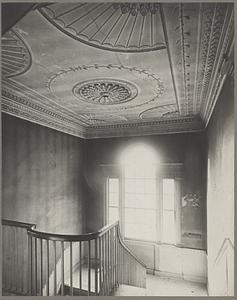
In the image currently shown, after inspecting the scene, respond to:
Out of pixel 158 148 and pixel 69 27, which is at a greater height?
pixel 69 27

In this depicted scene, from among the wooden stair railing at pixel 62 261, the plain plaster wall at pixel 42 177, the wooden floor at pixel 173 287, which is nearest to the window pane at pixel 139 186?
the plain plaster wall at pixel 42 177

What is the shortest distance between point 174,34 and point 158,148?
422 cm

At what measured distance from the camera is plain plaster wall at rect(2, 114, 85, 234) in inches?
152

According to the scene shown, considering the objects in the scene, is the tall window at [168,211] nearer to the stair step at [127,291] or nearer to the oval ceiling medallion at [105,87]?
the oval ceiling medallion at [105,87]

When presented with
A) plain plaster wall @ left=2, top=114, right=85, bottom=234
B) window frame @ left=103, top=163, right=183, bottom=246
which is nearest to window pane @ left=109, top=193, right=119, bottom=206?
window frame @ left=103, top=163, right=183, bottom=246

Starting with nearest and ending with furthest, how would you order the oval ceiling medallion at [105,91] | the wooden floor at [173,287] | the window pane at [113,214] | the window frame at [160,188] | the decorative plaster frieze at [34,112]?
the oval ceiling medallion at [105,91] < the decorative plaster frieze at [34,112] < the wooden floor at [173,287] < the window frame at [160,188] < the window pane at [113,214]

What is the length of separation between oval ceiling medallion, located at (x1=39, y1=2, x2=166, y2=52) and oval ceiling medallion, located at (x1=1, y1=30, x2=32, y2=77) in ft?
1.67

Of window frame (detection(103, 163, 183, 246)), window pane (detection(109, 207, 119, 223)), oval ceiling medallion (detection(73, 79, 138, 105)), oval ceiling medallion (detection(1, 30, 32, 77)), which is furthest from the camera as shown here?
window pane (detection(109, 207, 119, 223))

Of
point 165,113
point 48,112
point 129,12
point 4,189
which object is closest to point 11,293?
A: point 4,189

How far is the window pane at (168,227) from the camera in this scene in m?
6.17

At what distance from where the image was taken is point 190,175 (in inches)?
234

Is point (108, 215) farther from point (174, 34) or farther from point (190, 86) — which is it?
point (174, 34)

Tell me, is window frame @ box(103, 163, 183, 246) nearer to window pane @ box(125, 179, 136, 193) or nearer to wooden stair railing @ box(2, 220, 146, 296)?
window pane @ box(125, 179, 136, 193)

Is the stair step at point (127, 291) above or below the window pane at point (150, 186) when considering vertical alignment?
below
